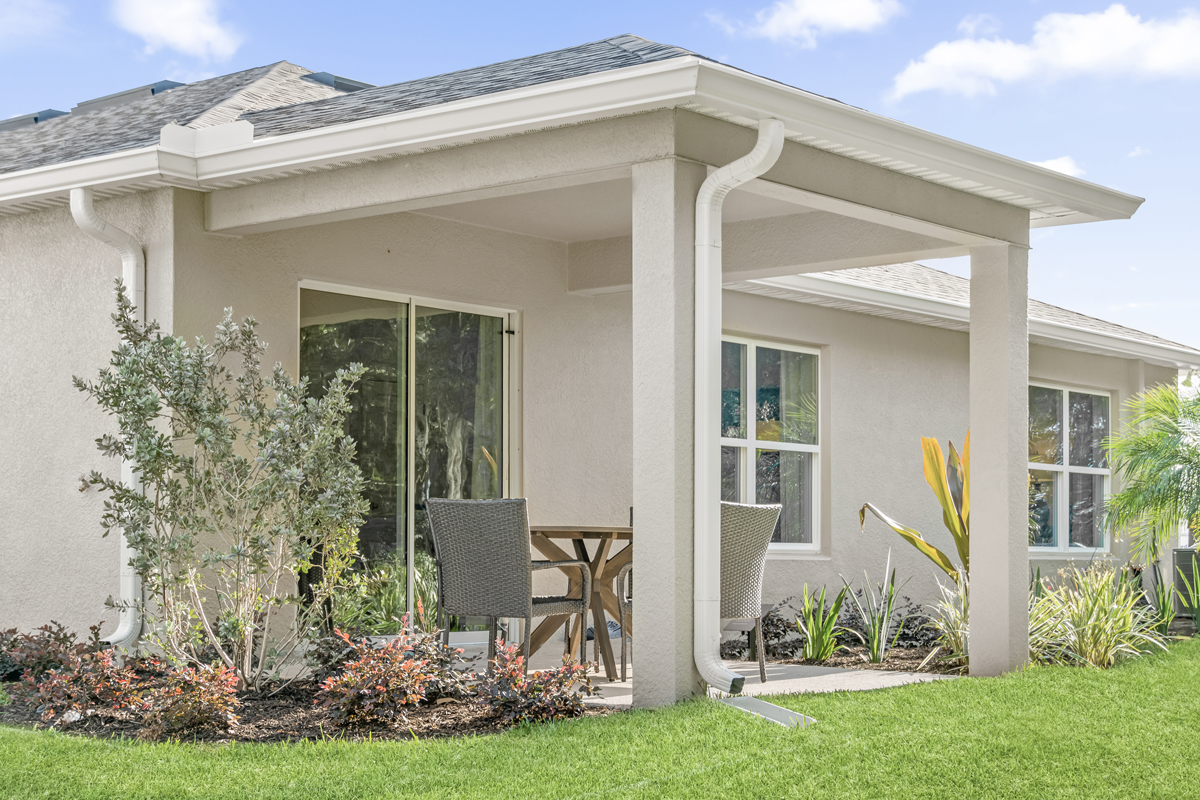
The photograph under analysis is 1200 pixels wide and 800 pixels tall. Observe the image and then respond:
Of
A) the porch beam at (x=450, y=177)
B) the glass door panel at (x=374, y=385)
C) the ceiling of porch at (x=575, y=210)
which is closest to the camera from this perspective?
the porch beam at (x=450, y=177)

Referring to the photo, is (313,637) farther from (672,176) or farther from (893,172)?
(893,172)

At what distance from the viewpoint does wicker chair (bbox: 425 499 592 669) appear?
6.42 m

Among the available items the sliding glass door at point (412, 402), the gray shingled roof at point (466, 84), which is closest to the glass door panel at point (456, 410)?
the sliding glass door at point (412, 402)

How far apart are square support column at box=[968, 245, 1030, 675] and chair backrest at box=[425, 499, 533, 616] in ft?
9.46

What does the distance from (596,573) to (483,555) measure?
119 centimetres

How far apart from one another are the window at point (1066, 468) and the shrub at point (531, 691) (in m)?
8.84

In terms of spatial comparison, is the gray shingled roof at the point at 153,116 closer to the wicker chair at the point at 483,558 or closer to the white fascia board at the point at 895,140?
the wicker chair at the point at 483,558

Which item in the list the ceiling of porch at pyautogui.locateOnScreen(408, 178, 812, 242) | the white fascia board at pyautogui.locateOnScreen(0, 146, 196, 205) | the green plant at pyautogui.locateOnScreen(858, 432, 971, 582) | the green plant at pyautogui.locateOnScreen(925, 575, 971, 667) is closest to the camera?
the white fascia board at pyautogui.locateOnScreen(0, 146, 196, 205)

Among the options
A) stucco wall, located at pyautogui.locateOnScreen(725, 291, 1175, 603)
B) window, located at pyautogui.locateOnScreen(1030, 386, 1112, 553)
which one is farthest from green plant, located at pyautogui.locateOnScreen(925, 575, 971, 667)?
window, located at pyautogui.locateOnScreen(1030, 386, 1112, 553)

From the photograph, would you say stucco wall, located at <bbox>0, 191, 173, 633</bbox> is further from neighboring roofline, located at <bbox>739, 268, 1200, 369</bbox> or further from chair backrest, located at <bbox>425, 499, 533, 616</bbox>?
neighboring roofline, located at <bbox>739, 268, 1200, 369</bbox>

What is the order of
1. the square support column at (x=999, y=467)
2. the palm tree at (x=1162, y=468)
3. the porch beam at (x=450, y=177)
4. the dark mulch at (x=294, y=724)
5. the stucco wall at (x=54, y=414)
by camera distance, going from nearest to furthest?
1. the dark mulch at (x=294, y=724)
2. the porch beam at (x=450, y=177)
3. the square support column at (x=999, y=467)
4. the stucco wall at (x=54, y=414)
5. the palm tree at (x=1162, y=468)

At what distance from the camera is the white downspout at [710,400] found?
5.76 metres

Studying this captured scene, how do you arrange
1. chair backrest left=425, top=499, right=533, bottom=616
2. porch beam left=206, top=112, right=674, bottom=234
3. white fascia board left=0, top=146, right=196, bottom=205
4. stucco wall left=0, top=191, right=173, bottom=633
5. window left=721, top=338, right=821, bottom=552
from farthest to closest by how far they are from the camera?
window left=721, top=338, right=821, bottom=552 → stucco wall left=0, top=191, right=173, bottom=633 → white fascia board left=0, top=146, right=196, bottom=205 → chair backrest left=425, top=499, right=533, bottom=616 → porch beam left=206, top=112, right=674, bottom=234

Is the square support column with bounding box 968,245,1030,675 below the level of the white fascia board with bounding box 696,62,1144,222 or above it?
below
